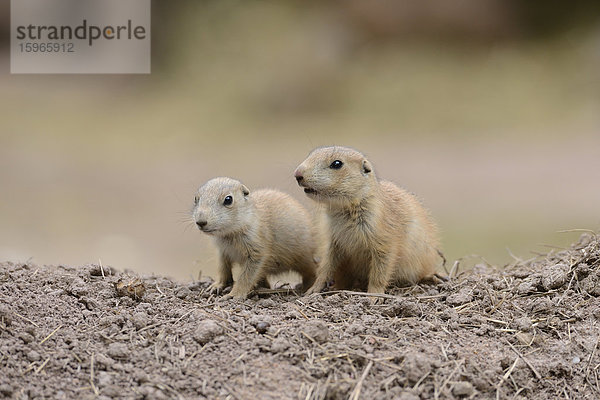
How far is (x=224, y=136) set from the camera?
10.0 m

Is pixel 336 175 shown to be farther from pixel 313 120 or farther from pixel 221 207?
pixel 313 120

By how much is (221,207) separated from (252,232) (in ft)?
0.90

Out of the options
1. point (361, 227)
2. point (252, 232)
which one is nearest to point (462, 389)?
point (361, 227)

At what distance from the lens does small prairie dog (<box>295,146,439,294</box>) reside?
12.5ft

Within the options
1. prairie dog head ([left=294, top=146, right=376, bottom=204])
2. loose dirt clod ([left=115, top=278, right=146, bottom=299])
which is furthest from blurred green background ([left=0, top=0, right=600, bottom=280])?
prairie dog head ([left=294, top=146, right=376, bottom=204])

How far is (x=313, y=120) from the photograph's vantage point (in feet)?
35.6

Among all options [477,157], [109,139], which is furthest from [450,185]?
[109,139]

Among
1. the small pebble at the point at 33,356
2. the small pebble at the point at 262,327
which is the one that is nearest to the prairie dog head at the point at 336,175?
the small pebble at the point at 262,327

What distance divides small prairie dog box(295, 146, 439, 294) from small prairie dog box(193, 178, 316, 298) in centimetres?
30

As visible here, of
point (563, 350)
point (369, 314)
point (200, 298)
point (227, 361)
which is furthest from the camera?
point (200, 298)

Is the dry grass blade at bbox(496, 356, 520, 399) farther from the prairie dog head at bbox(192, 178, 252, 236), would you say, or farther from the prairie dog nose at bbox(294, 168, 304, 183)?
the prairie dog head at bbox(192, 178, 252, 236)

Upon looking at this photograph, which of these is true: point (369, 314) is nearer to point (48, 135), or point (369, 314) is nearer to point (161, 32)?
point (48, 135)

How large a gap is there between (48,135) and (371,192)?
21.8ft

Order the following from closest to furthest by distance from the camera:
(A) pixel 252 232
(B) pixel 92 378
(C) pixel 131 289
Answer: (B) pixel 92 378
(C) pixel 131 289
(A) pixel 252 232
